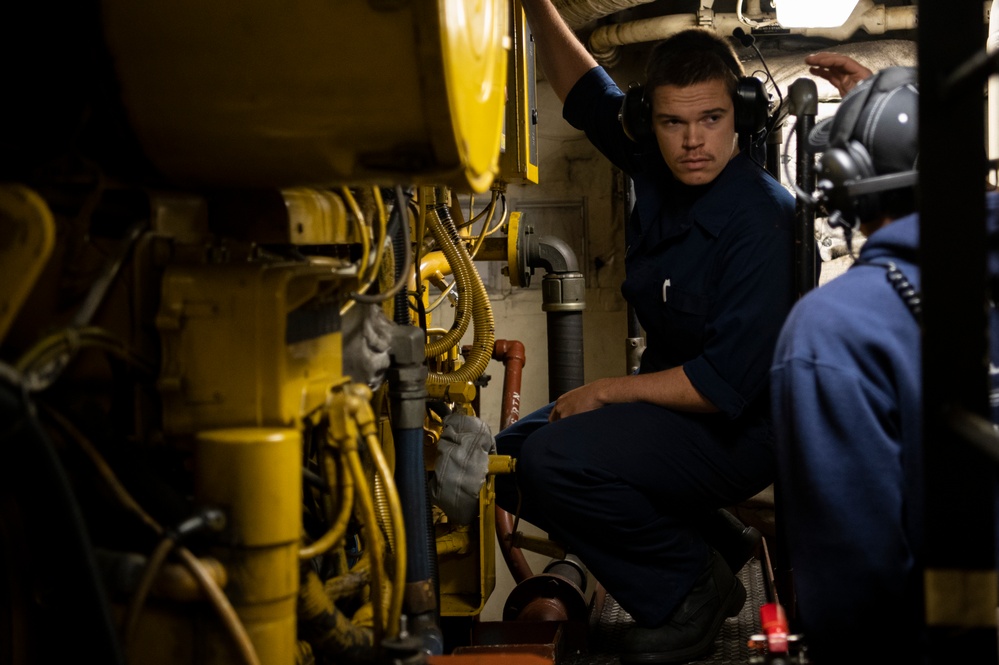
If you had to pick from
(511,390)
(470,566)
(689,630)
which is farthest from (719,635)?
(511,390)

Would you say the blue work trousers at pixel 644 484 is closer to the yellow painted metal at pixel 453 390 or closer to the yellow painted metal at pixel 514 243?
the yellow painted metal at pixel 453 390

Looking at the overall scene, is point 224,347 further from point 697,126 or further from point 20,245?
point 697,126

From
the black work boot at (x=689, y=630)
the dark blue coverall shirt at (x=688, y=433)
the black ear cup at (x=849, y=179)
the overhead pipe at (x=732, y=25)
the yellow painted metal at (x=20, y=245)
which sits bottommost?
the black work boot at (x=689, y=630)

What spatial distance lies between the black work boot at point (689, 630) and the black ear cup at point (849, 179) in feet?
3.96

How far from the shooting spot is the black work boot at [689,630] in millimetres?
2471

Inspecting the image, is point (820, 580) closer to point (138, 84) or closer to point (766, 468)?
point (766, 468)

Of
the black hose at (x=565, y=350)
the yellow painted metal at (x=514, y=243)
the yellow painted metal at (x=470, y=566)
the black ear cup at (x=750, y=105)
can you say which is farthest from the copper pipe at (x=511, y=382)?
the black ear cup at (x=750, y=105)

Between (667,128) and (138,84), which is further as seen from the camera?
(667,128)

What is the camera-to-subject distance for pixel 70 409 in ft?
4.72

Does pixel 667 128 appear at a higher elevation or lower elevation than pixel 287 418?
higher

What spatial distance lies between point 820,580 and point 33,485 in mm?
1152

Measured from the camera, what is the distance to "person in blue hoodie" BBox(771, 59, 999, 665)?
Result: 148 cm

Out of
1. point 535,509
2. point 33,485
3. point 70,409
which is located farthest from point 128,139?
point 535,509

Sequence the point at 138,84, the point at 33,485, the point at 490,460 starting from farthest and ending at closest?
1. the point at 490,460
2. the point at 138,84
3. the point at 33,485
